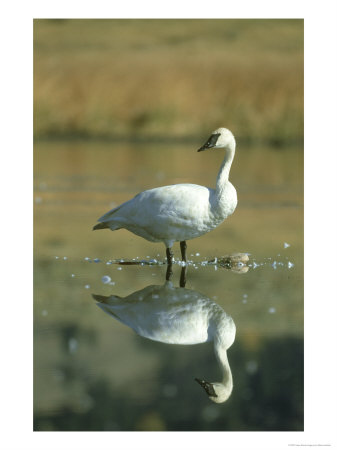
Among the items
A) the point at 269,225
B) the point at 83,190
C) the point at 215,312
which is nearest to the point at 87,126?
the point at 83,190

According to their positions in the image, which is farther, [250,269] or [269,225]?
[269,225]

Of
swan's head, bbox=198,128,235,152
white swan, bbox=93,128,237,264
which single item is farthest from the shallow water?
swan's head, bbox=198,128,235,152

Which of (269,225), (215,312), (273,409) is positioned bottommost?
(273,409)

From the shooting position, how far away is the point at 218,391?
4.24 metres

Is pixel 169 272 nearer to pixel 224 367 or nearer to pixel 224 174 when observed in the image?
pixel 224 174

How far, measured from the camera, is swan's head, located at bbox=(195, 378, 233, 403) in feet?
13.8

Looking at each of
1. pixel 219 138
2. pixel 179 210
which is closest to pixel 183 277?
pixel 179 210

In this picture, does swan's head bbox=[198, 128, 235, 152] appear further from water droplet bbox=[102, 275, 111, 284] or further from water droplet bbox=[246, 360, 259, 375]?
water droplet bbox=[246, 360, 259, 375]

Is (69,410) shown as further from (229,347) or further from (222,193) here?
(222,193)

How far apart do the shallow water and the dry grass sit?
7254 millimetres

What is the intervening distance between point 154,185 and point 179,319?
6457mm

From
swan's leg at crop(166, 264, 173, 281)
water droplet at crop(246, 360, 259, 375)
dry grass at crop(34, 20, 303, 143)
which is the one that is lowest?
water droplet at crop(246, 360, 259, 375)

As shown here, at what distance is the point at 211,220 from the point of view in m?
6.43

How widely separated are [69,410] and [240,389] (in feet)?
3.02
